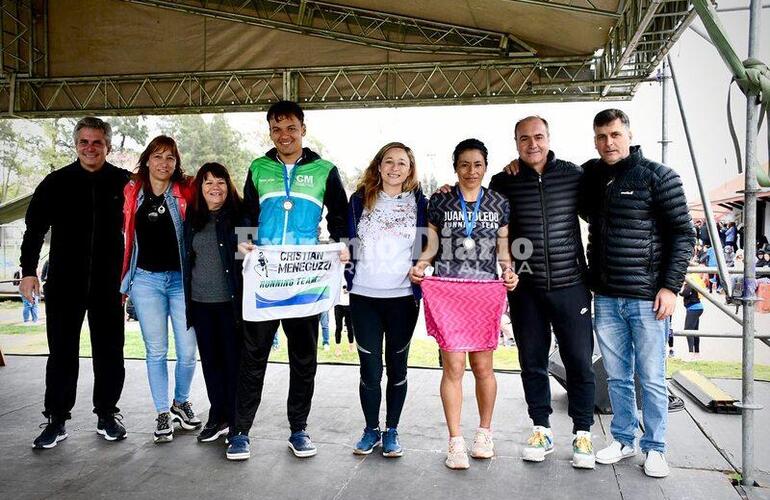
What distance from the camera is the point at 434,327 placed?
120 inches

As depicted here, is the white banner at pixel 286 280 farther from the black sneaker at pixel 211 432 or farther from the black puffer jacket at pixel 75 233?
the black puffer jacket at pixel 75 233

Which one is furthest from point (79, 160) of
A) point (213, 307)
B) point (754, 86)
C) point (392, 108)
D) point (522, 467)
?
point (392, 108)

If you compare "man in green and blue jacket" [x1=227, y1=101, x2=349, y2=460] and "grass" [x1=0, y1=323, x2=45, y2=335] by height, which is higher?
"man in green and blue jacket" [x1=227, y1=101, x2=349, y2=460]

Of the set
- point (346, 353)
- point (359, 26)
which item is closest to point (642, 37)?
point (359, 26)

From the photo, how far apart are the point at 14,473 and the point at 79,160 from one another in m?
1.70

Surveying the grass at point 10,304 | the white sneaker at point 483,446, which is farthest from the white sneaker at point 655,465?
the grass at point 10,304

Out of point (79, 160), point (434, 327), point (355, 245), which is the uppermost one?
point (79, 160)

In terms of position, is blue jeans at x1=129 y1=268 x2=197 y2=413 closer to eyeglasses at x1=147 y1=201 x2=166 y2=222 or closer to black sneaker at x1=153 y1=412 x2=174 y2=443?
black sneaker at x1=153 y1=412 x2=174 y2=443

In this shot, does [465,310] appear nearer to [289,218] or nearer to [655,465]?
[289,218]

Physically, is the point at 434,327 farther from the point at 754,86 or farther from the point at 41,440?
the point at 41,440

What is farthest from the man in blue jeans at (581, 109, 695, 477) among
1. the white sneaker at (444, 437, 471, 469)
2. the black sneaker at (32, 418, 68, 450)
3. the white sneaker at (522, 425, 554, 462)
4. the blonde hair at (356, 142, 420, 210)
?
the black sneaker at (32, 418, 68, 450)

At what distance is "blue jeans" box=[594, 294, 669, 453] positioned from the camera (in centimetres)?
292

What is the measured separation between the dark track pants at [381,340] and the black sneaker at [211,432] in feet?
2.99

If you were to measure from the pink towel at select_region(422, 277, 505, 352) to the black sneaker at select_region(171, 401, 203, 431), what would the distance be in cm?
169
